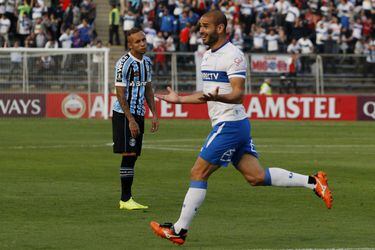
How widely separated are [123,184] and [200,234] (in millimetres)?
2647

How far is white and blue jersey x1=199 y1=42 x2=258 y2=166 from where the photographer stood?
436 inches

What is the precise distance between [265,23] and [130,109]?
3131 centimetres

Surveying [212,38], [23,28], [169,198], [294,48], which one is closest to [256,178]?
[212,38]

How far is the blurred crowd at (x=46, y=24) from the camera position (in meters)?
42.9

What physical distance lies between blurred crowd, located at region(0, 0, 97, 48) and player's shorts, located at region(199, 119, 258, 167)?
3146cm

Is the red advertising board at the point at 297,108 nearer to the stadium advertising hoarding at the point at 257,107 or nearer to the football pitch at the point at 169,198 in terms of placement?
the stadium advertising hoarding at the point at 257,107

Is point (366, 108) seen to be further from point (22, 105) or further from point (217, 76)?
point (217, 76)

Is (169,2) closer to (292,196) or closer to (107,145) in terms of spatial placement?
(107,145)

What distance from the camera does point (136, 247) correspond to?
428 inches

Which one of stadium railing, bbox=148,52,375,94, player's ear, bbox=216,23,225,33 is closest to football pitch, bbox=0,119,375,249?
player's ear, bbox=216,23,225,33

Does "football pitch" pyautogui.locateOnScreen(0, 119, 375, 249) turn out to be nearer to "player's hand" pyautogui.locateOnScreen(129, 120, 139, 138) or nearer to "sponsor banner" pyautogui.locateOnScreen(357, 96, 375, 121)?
"player's hand" pyautogui.locateOnScreen(129, 120, 139, 138)

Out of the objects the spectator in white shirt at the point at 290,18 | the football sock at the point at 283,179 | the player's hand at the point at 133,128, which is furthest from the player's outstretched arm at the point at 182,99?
the spectator in white shirt at the point at 290,18

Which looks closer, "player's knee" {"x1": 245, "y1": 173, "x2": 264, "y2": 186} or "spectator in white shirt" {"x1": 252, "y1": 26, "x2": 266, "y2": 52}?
"player's knee" {"x1": 245, "y1": 173, "x2": 264, "y2": 186}

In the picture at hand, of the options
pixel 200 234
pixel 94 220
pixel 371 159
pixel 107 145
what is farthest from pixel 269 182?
pixel 107 145
